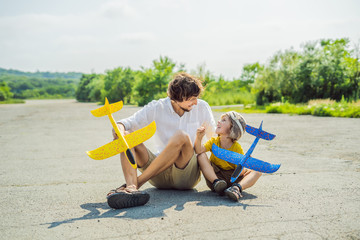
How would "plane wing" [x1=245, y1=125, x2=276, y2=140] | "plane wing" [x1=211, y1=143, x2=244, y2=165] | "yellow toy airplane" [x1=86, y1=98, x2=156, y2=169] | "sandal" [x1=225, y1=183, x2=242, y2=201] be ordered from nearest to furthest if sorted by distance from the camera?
"yellow toy airplane" [x1=86, y1=98, x2=156, y2=169]
"sandal" [x1=225, y1=183, x2=242, y2=201]
"plane wing" [x1=211, y1=143, x2=244, y2=165]
"plane wing" [x1=245, y1=125, x2=276, y2=140]

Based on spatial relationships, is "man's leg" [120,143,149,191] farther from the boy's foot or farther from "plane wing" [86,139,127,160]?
the boy's foot

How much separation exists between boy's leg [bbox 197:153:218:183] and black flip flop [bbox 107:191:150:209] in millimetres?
639

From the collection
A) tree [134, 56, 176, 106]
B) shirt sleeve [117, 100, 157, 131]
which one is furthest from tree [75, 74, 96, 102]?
shirt sleeve [117, 100, 157, 131]

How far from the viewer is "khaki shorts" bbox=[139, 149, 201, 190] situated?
10.6 ft

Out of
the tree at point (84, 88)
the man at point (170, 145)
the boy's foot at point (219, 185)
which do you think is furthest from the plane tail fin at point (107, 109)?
the tree at point (84, 88)

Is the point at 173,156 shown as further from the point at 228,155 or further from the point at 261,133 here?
the point at 261,133

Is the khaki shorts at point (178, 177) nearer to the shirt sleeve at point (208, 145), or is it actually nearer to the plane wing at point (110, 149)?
the shirt sleeve at point (208, 145)

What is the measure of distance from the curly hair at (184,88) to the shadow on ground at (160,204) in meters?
0.93

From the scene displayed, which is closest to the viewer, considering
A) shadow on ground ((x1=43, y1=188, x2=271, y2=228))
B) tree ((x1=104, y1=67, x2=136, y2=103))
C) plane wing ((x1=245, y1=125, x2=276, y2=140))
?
shadow on ground ((x1=43, y1=188, x2=271, y2=228))

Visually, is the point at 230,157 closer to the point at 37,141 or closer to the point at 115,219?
the point at 115,219

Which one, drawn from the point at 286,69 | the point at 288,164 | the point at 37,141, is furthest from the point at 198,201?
the point at 286,69

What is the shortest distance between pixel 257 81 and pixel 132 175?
1791 centimetres

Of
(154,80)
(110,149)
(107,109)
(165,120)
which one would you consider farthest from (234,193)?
(154,80)

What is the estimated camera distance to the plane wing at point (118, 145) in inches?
111
